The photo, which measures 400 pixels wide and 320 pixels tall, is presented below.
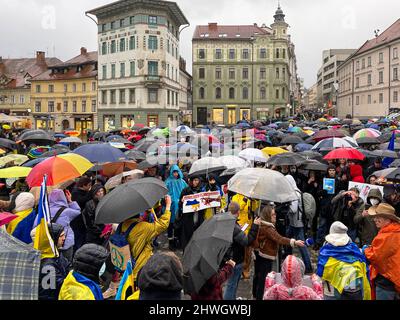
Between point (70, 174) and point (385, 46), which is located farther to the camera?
point (385, 46)

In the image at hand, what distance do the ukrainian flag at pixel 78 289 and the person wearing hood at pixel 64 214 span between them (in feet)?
6.04

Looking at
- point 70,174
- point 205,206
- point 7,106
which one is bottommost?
point 205,206

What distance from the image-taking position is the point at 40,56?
232 feet

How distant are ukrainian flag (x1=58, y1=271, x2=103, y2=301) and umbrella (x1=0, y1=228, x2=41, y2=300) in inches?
29.0

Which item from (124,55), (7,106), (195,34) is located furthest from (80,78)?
(195,34)

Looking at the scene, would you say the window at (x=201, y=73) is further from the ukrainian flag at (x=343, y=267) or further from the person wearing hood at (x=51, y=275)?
the person wearing hood at (x=51, y=275)

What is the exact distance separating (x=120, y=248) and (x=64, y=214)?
1.28 metres

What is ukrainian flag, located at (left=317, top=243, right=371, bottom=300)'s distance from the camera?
5.11 metres

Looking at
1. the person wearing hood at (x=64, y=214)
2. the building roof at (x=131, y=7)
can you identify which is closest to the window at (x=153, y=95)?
the building roof at (x=131, y=7)

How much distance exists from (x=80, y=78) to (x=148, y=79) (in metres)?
16.1

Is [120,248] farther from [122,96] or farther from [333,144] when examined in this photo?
[122,96]

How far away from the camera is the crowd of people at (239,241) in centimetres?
406

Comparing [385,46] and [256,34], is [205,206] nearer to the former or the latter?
[385,46]

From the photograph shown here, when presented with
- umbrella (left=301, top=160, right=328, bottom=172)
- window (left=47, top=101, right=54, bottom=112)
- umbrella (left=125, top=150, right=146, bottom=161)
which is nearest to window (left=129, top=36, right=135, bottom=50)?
window (left=47, top=101, right=54, bottom=112)
